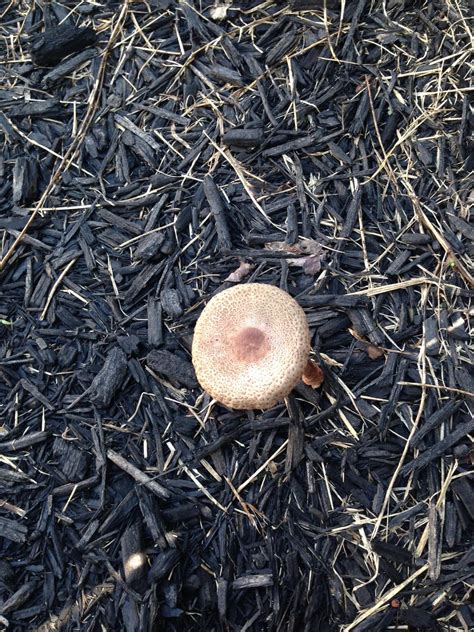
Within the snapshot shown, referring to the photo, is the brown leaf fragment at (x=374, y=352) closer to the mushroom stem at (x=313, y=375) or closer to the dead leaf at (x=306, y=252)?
the mushroom stem at (x=313, y=375)

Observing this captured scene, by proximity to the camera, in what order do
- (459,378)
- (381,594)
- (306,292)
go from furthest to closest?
(306,292), (459,378), (381,594)

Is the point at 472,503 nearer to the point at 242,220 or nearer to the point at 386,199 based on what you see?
the point at 386,199

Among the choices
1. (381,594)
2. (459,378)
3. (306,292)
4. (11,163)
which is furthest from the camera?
(11,163)

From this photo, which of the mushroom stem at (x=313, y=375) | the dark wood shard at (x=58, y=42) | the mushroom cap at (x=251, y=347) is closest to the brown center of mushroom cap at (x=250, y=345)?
the mushroom cap at (x=251, y=347)

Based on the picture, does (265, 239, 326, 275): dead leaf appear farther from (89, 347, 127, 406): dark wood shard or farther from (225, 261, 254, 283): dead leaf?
(89, 347, 127, 406): dark wood shard

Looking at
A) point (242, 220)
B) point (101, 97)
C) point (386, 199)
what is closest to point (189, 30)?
point (101, 97)

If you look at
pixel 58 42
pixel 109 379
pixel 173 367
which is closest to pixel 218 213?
pixel 173 367

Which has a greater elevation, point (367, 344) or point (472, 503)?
point (367, 344)

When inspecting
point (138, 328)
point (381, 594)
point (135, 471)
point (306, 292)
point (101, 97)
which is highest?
point (101, 97)
